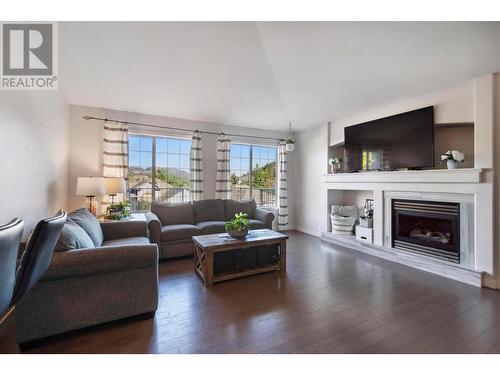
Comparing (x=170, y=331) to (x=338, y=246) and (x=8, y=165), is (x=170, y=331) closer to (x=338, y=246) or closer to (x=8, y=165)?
(x=8, y=165)

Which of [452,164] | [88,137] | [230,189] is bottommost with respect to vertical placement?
[230,189]

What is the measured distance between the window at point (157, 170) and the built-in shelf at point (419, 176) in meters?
3.19

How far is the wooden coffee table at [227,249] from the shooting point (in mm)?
2635

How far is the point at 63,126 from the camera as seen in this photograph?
355 centimetres

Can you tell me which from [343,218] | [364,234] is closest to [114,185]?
[343,218]

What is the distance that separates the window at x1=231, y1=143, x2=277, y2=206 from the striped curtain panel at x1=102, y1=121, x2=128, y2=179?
7.33 feet

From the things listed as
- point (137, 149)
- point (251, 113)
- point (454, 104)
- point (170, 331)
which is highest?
point (251, 113)

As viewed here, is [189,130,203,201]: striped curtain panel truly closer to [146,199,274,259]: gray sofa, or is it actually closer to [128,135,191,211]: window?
[128,135,191,211]: window

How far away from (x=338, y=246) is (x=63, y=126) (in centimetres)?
506

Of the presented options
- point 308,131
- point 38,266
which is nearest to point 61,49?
point 38,266

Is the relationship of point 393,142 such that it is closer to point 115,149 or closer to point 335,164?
point 335,164

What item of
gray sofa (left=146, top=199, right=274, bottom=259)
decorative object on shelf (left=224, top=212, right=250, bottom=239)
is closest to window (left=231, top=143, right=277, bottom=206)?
gray sofa (left=146, top=199, right=274, bottom=259)

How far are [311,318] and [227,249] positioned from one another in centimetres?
116

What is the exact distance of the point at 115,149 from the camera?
4.06 metres
